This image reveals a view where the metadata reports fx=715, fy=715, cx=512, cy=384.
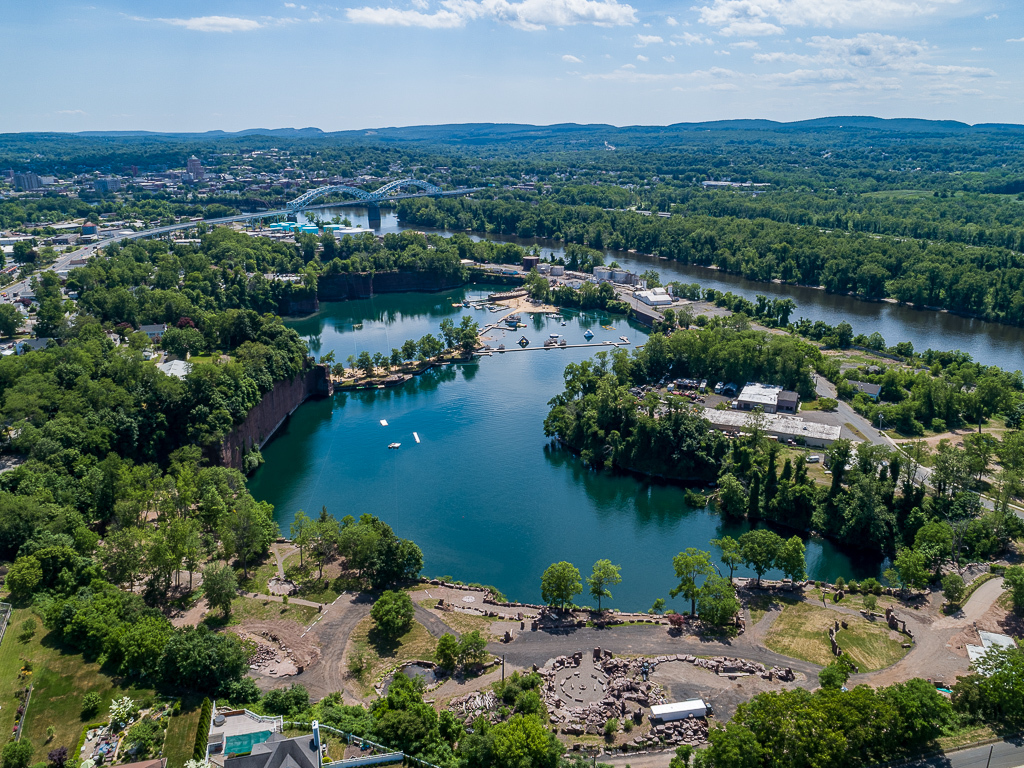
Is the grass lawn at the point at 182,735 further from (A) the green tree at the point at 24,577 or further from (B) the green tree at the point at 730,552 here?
(B) the green tree at the point at 730,552

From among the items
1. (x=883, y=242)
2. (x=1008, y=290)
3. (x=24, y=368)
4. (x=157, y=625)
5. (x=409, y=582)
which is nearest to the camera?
(x=157, y=625)

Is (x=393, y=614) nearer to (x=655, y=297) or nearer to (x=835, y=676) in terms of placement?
(x=835, y=676)

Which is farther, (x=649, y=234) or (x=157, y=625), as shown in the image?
(x=649, y=234)

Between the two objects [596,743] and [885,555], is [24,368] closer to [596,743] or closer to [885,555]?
[596,743]

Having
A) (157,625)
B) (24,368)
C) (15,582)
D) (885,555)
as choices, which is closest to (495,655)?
(157,625)

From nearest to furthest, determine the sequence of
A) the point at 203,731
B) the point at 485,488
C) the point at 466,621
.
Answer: the point at 203,731 → the point at 466,621 → the point at 485,488

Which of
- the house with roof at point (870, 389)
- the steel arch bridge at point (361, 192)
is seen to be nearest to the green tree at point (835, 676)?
the house with roof at point (870, 389)

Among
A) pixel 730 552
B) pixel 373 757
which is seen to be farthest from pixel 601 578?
pixel 373 757
